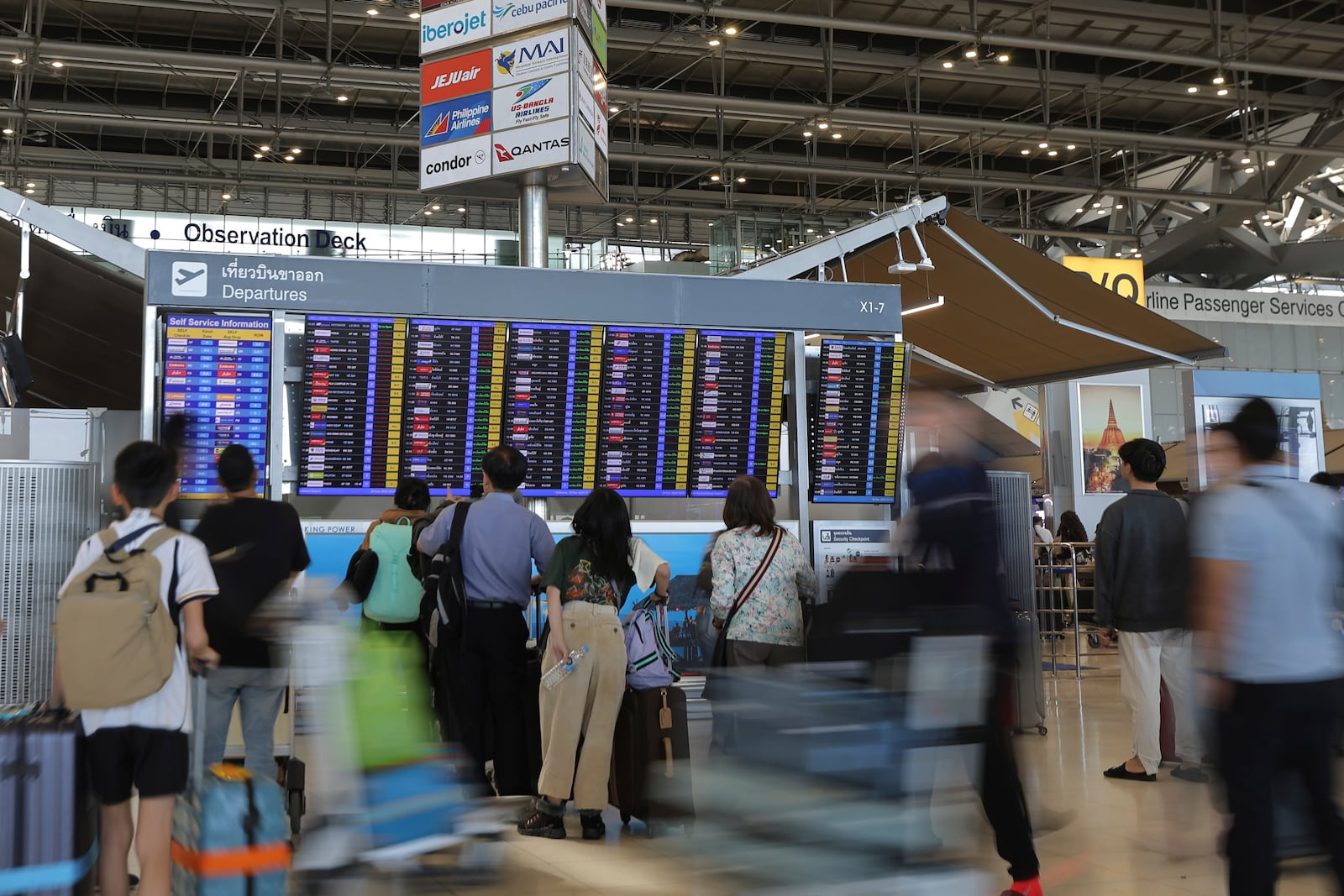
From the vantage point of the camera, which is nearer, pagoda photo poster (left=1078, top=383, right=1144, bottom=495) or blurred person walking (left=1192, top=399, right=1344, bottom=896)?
blurred person walking (left=1192, top=399, right=1344, bottom=896)

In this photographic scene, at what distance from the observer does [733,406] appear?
744cm

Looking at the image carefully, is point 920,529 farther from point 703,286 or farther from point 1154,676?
point 703,286

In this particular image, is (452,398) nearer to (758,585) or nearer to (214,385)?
(214,385)

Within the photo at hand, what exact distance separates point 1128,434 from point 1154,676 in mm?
17199

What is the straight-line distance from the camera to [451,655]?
16.9 feet

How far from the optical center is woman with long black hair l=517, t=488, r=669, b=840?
4.79m

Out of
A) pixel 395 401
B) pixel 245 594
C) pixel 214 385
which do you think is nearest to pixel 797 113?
pixel 395 401

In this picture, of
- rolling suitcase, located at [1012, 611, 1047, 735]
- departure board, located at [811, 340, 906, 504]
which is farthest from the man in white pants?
departure board, located at [811, 340, 906, 504]

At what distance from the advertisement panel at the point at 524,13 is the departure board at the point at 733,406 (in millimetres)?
2158

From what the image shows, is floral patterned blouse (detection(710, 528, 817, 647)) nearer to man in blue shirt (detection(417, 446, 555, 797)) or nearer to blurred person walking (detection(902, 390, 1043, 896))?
man in blue shirt (detection(417, 446, 555, 797))

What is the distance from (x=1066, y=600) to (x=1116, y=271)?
9.52m

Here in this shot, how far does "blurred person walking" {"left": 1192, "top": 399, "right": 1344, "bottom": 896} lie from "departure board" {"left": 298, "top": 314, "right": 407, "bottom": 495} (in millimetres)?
4744

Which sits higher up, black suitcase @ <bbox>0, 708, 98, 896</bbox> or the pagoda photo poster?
the pagoda photo poster

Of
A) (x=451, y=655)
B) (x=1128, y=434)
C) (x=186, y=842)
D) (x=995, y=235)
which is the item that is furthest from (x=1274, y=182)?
(x=186, y=842)
